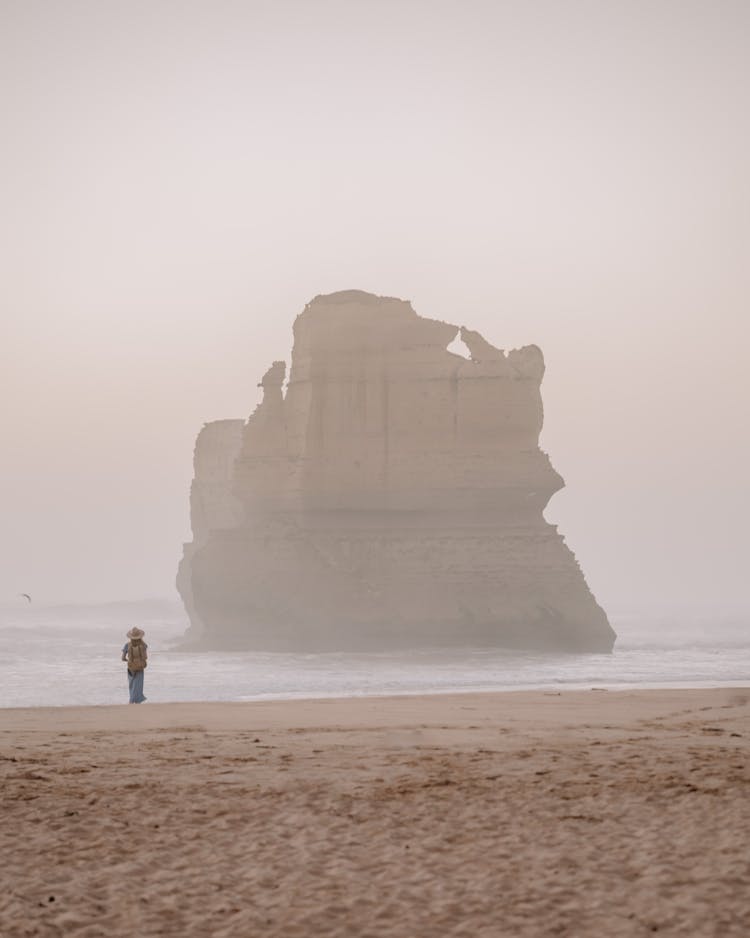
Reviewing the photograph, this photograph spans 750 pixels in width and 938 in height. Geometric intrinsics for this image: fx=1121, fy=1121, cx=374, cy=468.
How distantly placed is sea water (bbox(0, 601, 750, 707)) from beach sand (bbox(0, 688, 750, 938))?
51.5 ft

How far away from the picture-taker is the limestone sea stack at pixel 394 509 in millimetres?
50031

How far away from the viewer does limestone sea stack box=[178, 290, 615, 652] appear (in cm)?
5003

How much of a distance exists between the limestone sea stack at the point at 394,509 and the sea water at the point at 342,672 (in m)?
2.29

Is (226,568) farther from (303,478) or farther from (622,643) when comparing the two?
(622,643)

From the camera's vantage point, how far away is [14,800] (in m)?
7.50

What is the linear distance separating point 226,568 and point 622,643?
2224 cm

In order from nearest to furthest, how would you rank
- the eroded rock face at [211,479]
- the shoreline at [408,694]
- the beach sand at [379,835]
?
the beach sand at [379,835], the shoreline at [408,694], the eroded rock face at [211,479]

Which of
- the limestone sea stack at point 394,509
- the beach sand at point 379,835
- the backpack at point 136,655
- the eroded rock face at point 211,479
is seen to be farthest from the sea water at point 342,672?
the beach sand at point 379,835

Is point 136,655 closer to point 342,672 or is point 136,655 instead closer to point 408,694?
point 408,694

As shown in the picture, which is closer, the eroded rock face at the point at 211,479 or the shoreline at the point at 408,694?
the shoreline at the point at 408,694

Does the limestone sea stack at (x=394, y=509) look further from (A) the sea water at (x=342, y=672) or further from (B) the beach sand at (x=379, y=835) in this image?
(B) the beach sand at (x=379, y=835)

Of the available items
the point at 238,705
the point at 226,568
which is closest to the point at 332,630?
the point at 226,568

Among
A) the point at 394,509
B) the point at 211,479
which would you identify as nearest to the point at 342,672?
the point at 394,509

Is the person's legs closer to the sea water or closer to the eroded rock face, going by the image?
the sea water
